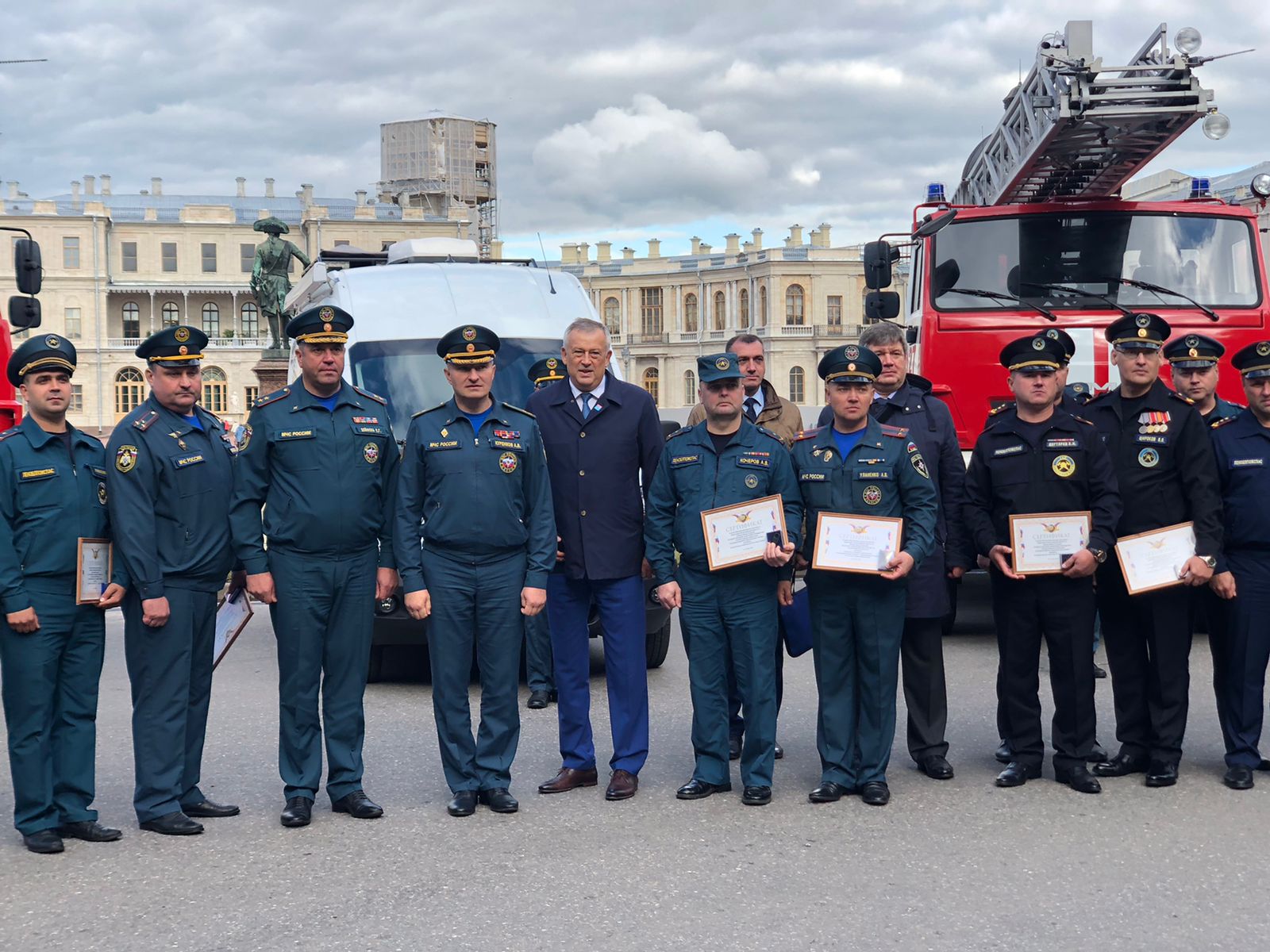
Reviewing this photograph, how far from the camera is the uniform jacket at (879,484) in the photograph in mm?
6133

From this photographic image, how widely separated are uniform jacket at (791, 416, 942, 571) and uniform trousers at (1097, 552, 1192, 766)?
992 millimetres

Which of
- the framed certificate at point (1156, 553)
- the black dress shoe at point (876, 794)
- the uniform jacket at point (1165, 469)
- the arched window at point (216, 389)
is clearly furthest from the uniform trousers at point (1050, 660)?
the arched window at point (216, 389)

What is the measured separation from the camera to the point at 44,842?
545 cm

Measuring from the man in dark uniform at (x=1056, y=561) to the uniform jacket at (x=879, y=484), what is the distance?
367mm

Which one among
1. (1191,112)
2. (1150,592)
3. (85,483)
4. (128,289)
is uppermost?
(128,289)

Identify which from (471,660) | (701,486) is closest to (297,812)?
(471,660)

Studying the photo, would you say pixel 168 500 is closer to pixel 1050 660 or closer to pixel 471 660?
pixel 471 660

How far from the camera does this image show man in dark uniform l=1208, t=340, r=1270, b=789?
6293 mm

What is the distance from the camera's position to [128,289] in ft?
292

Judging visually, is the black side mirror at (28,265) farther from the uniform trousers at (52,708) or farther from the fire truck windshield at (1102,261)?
the fire truck windshield at (1102,261)

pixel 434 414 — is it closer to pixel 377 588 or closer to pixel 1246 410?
pixel 377 588

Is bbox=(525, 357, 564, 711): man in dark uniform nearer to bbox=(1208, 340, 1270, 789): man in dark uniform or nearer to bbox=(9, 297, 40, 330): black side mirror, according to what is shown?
bbox=(1208, 340, 1270, 789): man in dark uniform

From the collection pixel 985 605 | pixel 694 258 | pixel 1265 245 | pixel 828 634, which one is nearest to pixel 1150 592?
pixel 828 634

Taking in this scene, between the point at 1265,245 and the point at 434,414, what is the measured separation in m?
7.36
